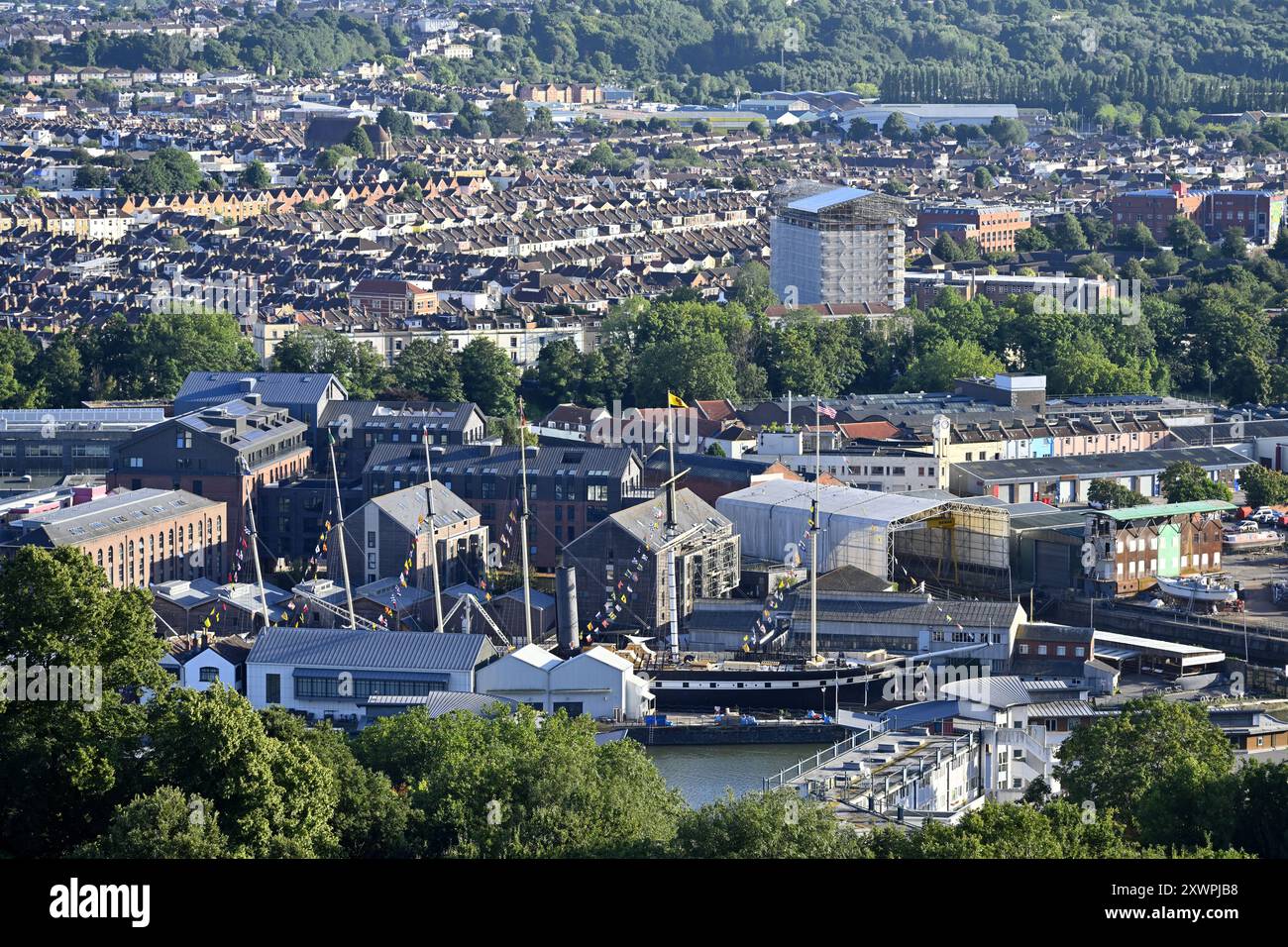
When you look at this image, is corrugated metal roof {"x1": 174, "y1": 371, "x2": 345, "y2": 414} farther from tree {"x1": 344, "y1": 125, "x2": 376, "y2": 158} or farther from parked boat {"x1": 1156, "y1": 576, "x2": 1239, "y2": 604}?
tree {"x1": 344, "y1": 125, "x2": 376, "y2": 158}

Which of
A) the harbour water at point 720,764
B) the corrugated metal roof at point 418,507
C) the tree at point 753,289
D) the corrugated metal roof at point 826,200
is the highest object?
the corrugated metal roof at point 826,200

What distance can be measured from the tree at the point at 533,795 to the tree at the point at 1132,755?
1.49 metres

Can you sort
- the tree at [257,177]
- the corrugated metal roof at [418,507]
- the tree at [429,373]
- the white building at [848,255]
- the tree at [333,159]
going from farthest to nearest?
the tree at [333,159] → the tree at [257,177] → the white building at [848,255] → the tree at [429,373] → the corrugated metal roof at [418,507]

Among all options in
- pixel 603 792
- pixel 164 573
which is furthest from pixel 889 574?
pixel 603 792

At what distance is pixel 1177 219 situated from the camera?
32625 mm

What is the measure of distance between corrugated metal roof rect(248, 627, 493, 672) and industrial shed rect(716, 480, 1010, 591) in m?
2.95

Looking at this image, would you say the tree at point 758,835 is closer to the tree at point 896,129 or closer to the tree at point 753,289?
the tree at point 753,289

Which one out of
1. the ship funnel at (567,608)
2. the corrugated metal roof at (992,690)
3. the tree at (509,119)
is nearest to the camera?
the corrugated metal roof at (992,690)

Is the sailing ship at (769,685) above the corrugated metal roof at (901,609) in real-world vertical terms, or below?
below

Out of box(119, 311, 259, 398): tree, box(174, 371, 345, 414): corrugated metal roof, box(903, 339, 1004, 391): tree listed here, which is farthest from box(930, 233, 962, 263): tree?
box(174, 371, 345, 414): corrugated metal roof

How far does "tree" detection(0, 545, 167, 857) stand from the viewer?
8562 mm

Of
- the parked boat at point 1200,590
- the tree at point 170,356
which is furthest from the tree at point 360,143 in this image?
the parked boat at point 1200,590

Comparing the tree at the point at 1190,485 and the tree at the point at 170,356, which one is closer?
the tree at the point at 1190,485

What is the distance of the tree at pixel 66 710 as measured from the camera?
856 cm
